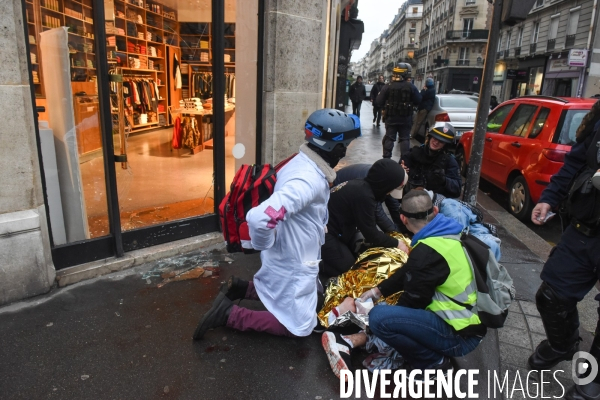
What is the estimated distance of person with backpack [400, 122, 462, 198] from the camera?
4684 mm

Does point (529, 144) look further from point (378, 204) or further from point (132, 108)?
point (132, 108)

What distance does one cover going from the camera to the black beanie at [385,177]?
3.53 m

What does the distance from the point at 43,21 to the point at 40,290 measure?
2.22 meters

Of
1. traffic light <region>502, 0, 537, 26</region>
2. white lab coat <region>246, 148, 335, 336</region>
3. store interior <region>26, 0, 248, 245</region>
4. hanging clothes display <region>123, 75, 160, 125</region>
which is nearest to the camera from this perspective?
white lab coat <region>246, 148, 335, 336</region>

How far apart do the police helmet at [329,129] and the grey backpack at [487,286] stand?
0.90 metres

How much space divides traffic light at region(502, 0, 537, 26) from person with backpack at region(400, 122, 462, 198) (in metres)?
1.19

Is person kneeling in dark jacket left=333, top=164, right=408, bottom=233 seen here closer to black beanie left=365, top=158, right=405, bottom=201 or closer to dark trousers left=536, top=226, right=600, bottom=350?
black beanie left=365, top=158, right=405, bottom=201

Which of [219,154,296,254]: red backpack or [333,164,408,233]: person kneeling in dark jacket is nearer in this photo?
[219,154,296,254]: red backpack

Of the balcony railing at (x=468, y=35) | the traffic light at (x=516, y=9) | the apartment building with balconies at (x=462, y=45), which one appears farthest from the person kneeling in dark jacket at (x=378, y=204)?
the balcony railing at (x=468, y=35)

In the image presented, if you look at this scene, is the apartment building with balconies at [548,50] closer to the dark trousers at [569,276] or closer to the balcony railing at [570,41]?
the balcony railing at [570,41]

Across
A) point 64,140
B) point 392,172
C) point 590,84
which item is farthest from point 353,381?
point 590,84

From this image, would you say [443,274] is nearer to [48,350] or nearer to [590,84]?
[48,350]

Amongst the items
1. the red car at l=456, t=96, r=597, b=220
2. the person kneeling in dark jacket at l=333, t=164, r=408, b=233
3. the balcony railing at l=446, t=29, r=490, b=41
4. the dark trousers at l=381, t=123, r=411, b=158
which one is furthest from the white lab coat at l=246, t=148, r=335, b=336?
the balcony railing at l=446, t=29, r=490, b=41

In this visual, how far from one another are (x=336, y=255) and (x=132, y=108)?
3269mm
